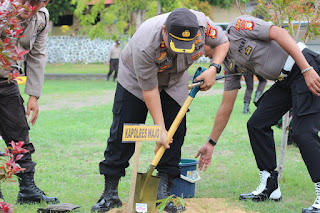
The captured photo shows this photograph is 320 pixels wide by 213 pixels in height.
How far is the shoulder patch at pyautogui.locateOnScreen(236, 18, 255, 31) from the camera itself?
4.17 m

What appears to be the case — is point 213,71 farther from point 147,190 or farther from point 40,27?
point 40,27

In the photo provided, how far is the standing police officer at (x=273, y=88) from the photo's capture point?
4.06 metres

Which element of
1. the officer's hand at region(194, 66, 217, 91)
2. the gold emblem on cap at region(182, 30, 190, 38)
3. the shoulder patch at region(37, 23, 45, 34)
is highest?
the gold emblem on cap at region(182, 30, 190, 38)

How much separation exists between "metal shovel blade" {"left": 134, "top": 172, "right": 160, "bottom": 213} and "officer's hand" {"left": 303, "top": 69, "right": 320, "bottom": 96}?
5.03 feet

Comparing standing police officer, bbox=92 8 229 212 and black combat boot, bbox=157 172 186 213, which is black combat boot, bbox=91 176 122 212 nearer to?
standing police officer, bbox=92 8 229 212

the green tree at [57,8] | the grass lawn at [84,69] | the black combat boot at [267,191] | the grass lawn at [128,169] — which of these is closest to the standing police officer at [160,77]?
the grass lawn at [128,169]

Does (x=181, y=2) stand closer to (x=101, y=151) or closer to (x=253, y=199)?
(x=101, y=151)

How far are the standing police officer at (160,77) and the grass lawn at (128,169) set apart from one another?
571 mm

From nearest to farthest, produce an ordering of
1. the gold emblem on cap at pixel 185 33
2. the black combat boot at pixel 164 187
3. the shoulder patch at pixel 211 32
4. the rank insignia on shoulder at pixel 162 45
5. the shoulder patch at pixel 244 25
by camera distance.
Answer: the gold emblem on cap at pixel 185 33 → the rank insignia on shoulder at pixel 162 45 → the shoulder patch at pixel 211 32 → the shoulder patch at pixel 244 25 → the black combat boot at pixel 164 187

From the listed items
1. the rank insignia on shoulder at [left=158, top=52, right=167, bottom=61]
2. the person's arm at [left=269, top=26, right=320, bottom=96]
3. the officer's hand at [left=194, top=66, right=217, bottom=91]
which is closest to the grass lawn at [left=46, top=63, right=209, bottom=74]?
the person's arm at [left=269, top=26, right=320, bottom=96]

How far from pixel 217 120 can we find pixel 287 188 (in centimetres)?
115

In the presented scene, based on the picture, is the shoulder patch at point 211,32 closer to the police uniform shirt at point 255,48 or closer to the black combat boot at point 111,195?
the police uniform shirt at point 255,48

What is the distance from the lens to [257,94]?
447 inches

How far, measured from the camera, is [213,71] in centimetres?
390
